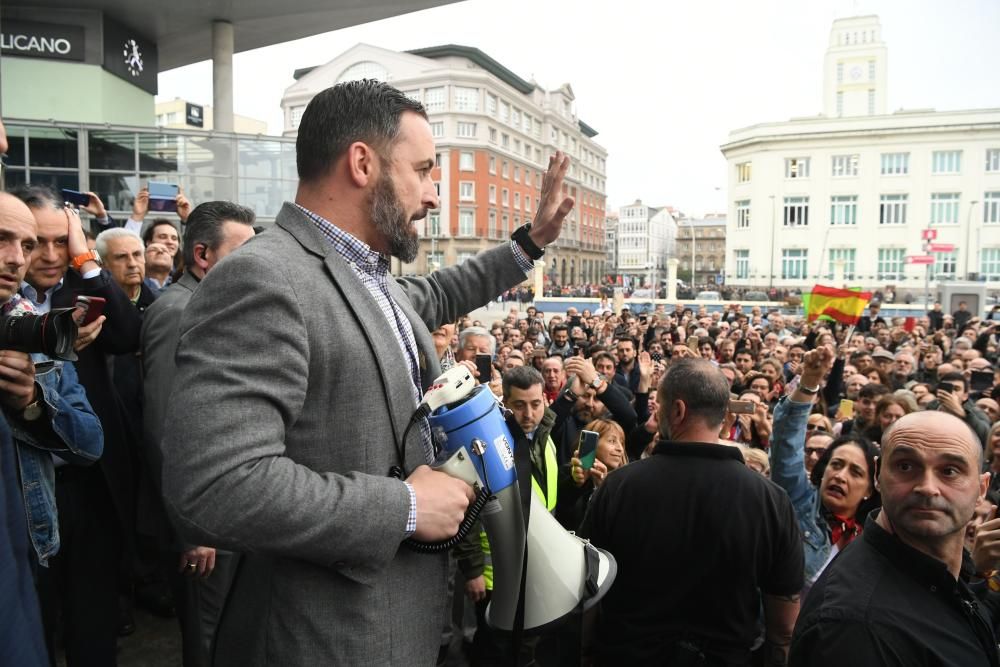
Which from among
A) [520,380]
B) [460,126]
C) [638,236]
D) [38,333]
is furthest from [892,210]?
[638,236]

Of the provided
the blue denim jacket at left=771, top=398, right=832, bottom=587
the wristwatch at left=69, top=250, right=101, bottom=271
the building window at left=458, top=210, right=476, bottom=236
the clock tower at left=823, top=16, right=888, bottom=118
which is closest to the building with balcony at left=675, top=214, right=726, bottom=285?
the clock tower at left=823, top=16, right=888, bottom=118

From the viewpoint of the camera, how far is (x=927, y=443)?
2.05 meters

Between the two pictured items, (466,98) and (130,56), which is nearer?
(130,56)

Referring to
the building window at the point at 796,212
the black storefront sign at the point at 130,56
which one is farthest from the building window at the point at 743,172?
the black storefront sign at the point at 130,56

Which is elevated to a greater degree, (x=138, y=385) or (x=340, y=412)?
(x=340, y=412)

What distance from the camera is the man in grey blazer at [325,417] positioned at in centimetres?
120

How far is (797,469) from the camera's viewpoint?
373cm

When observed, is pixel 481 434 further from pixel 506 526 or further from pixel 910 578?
pixel 910 578

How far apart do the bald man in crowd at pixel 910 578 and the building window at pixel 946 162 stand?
55.8 metres

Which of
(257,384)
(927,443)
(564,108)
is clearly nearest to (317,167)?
(257,384)

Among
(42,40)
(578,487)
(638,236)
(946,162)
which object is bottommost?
(578,487)

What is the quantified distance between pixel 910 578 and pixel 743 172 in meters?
56.0

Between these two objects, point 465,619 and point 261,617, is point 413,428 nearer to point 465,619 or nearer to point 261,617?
point 261,617

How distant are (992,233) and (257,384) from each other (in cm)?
5871
